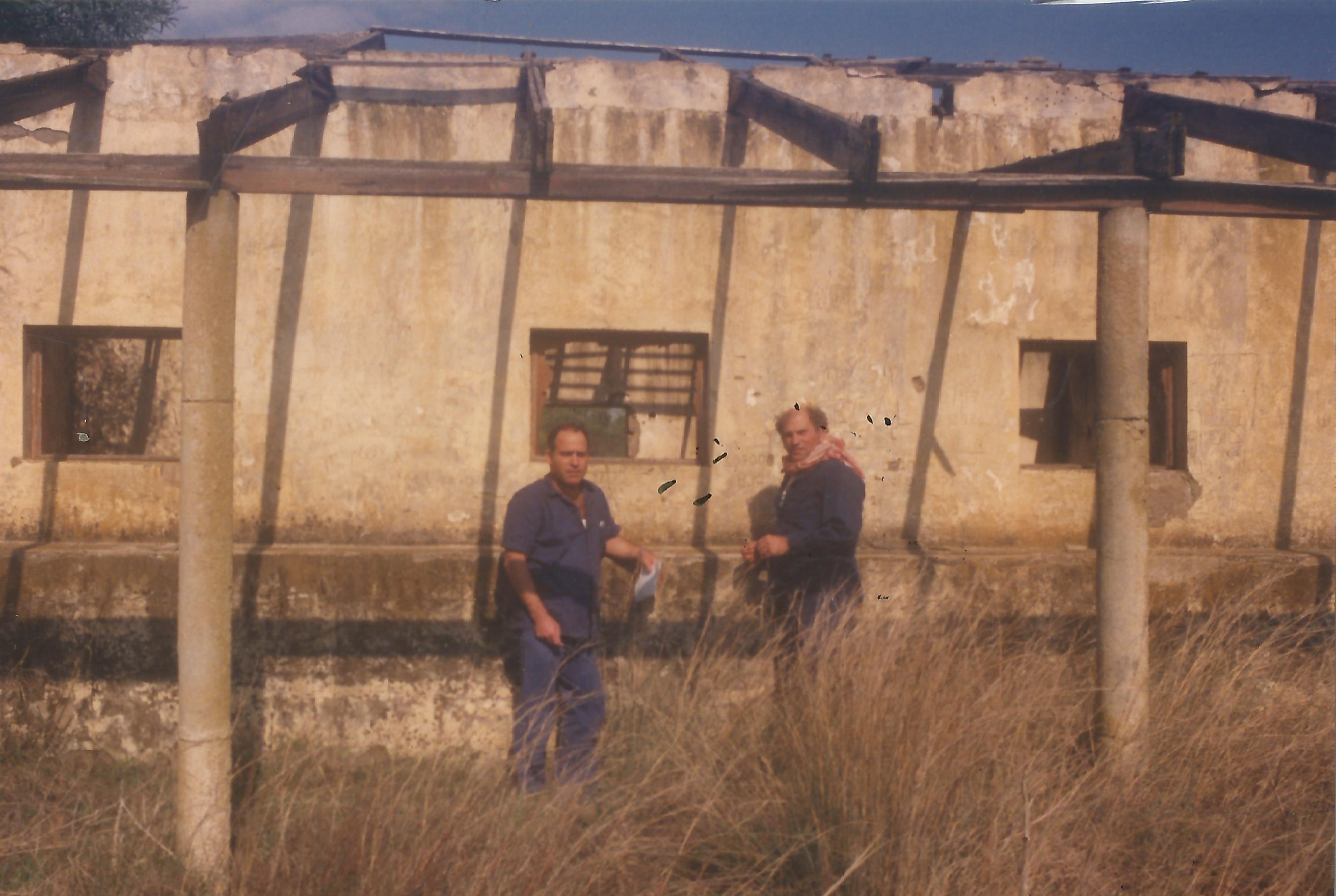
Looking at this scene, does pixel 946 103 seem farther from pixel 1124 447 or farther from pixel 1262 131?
pixel 1124 447

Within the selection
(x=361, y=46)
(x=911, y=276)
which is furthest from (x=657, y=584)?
(x=361, y=46)

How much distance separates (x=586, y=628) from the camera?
4707 millimetres

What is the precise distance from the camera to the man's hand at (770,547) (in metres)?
4.75

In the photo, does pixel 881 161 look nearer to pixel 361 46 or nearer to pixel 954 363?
pixel 954 363

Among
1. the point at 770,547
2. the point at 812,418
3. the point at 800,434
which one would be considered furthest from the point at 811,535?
the point at 812,418

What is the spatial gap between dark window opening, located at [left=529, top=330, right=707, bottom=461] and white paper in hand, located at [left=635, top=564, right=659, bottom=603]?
114cm

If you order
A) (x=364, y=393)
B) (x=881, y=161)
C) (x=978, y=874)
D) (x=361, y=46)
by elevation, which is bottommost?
(x=978, y=874)

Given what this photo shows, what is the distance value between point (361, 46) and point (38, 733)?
4.18 m

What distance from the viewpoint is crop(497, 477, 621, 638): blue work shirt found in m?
4.62

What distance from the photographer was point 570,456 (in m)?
4.63

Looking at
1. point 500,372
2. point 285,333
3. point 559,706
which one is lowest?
point 559,706

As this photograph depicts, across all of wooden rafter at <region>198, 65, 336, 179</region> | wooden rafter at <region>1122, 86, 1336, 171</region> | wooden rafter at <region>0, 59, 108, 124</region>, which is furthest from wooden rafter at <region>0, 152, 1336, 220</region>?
wooden rafter at <region>0, 59, 108, 124</region>

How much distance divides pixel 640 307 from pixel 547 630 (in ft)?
6.64

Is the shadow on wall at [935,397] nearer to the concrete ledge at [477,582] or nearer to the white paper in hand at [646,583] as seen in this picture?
the concrete ledge at [477,582]
